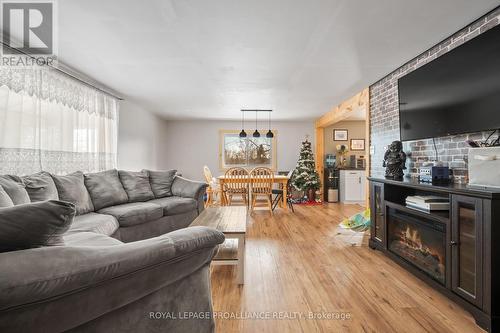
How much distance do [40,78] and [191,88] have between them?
1.95m

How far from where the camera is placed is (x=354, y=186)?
21.6 feet

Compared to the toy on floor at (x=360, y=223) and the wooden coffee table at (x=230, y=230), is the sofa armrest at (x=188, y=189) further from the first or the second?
the toy on floor at (x=360, y=223)

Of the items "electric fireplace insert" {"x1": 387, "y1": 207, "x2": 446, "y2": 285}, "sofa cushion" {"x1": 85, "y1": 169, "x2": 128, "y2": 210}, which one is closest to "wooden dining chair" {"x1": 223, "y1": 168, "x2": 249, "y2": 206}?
"sofa cushion" {"x1": 85, "y1": 169, "x2": 128, "y2": 210}

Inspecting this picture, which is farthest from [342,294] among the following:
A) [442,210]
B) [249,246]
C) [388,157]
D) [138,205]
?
[138,205]

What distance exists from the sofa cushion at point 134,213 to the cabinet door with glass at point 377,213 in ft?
8.90

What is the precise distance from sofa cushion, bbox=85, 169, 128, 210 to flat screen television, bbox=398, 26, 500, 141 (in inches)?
146

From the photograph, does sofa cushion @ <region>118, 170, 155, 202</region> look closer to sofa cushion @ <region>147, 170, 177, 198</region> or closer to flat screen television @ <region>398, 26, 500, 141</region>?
sofa cushion @ <region>147, 170, 177, 198</region>

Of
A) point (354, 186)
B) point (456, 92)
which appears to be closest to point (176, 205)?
point (456, 92)

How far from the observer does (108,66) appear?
321 cm

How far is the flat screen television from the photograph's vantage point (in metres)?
1.95

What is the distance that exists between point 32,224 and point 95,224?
5.75 ft

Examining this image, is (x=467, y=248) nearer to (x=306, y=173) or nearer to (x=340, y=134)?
(x=306, y=173)

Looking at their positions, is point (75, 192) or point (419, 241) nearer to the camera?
point (419, 241)

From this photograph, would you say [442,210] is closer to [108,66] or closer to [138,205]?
[138,205]
